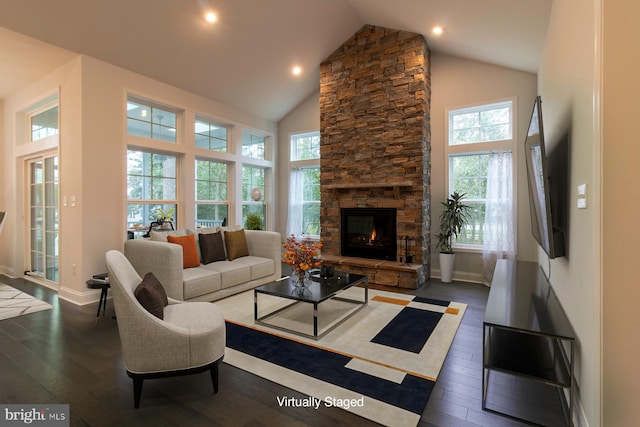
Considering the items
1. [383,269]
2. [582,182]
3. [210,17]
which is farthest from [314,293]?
[210,17]

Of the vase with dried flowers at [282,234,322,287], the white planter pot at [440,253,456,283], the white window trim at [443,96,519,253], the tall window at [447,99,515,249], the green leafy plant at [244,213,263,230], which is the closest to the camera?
the vase with dried flowers at [282,234,322,287]

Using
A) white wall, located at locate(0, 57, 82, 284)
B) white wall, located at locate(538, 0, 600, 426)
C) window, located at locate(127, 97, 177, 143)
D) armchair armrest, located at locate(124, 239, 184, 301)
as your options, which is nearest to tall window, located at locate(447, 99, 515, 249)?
white wall, located at locate(538, 0, 600, 426)

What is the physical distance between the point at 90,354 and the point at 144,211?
257 centimetres

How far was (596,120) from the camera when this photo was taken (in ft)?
4.94

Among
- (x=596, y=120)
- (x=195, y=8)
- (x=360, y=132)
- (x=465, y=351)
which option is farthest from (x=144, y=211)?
(x=596, y=120)

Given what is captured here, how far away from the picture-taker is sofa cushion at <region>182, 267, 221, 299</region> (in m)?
3.50

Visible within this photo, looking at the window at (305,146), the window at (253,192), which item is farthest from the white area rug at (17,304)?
the window at (305,146)

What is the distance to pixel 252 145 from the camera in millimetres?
6695

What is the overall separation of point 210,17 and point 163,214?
294cm

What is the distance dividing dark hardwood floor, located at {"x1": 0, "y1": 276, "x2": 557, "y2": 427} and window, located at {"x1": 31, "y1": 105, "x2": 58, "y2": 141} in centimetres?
318

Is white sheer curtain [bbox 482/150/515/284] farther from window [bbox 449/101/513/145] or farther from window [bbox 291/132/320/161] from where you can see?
window [bbox 291/132/320/161]

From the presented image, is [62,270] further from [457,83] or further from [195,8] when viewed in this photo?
[457,83]

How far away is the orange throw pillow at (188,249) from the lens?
3.90 metres

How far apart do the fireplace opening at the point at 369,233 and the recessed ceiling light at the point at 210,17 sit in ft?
11.3
